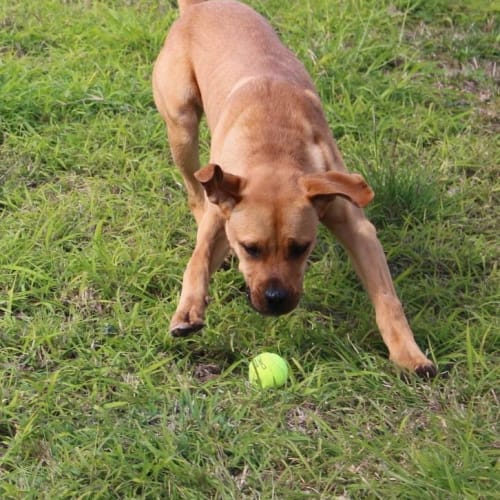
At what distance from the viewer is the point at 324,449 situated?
423 cm

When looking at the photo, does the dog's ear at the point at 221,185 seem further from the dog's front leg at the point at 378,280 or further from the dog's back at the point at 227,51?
the dog's back at the point at 227,51

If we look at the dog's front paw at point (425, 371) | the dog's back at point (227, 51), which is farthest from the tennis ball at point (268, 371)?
the dog's back at point (227, 51)

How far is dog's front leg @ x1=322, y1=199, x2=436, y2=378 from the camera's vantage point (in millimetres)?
4688

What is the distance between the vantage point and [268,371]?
465 centimetres

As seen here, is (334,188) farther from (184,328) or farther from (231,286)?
(231,286)

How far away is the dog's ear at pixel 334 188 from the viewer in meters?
4.55

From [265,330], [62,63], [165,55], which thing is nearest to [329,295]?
[265,330]

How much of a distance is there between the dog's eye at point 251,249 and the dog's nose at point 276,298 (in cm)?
17

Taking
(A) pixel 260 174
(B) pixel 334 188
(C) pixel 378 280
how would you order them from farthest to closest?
1. (C) pixel 378 280
2. (A) pixel 260 174
3. (B) pixel 334 188

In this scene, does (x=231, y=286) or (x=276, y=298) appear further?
(x=231, y=286)

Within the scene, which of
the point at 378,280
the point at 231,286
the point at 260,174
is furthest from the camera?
the point at 231,286

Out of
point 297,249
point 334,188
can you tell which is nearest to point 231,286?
point 297,249

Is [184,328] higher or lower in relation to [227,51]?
lower

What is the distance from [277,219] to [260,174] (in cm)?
27
